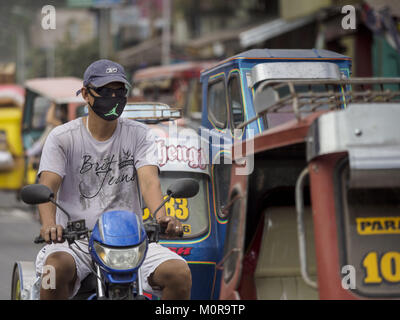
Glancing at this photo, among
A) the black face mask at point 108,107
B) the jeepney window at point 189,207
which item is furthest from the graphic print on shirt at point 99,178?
the jeepney window at point 189,207

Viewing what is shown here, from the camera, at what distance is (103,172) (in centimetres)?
459

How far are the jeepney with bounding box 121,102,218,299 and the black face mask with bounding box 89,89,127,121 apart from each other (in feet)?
8.06

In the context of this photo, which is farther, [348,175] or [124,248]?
[124,248]

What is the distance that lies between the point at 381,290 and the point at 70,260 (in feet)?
4.93

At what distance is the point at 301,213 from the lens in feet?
12.4

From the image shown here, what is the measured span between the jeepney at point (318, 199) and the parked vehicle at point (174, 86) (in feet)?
40.3

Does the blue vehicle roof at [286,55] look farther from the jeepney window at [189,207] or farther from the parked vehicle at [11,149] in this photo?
the parked vehicle at [11,149]

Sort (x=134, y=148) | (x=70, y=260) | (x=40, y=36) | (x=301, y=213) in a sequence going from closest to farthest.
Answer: (x=301, y=213) < (x=70, y=260) < (x=134, y=148) < (x=40, y=36)

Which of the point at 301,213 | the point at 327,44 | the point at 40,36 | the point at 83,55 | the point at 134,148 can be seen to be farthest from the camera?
the point at 40,36

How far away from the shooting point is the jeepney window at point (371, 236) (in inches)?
147

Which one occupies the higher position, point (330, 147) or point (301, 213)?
point (330, 147)
